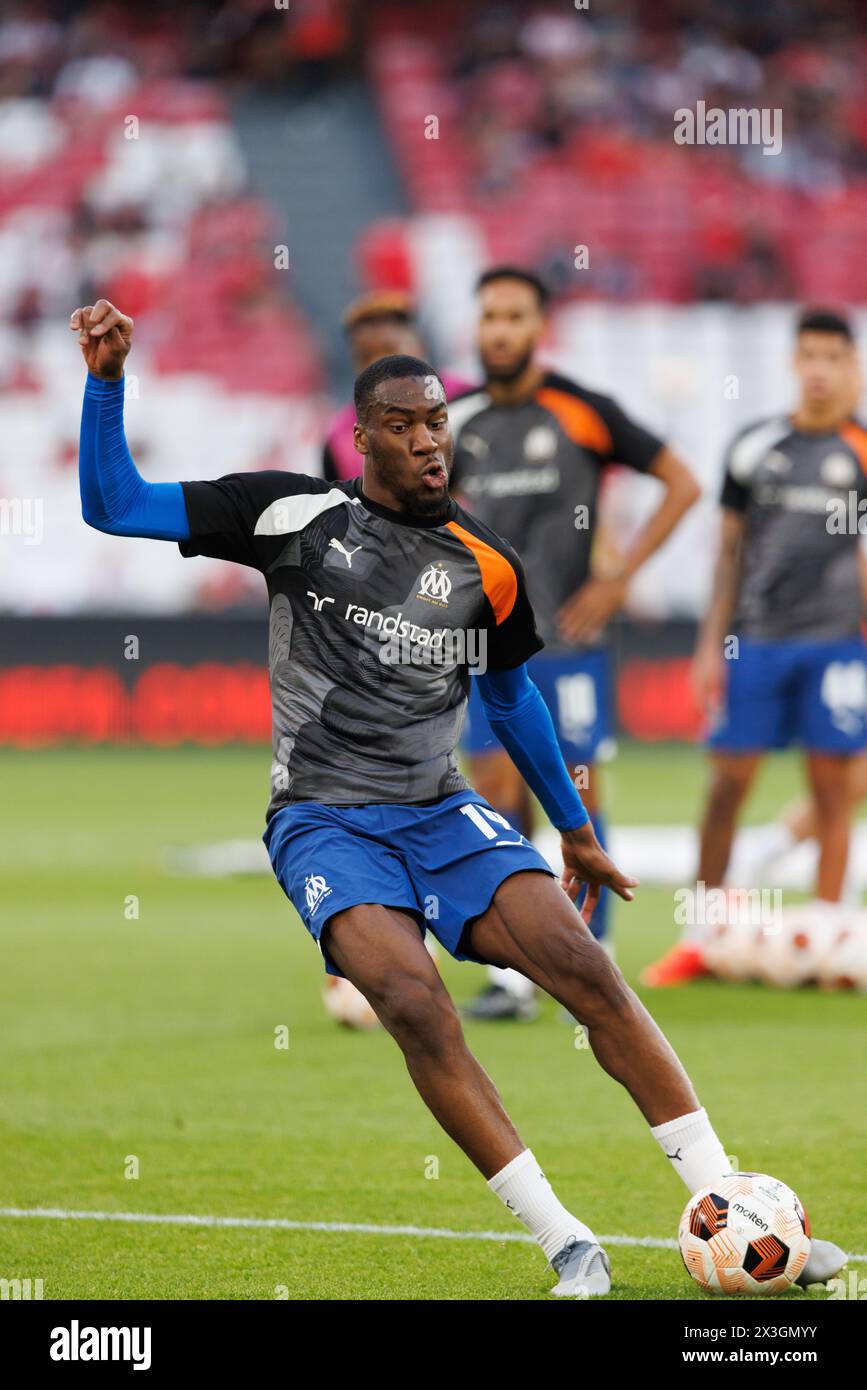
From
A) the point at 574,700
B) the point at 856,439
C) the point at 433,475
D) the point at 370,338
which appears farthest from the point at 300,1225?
the point at 856,439

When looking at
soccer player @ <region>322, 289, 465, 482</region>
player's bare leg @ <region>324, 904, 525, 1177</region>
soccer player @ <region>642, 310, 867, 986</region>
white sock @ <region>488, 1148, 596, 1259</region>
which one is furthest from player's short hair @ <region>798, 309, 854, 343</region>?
white sock @ <region>488, 1148, 596, 1259</region>

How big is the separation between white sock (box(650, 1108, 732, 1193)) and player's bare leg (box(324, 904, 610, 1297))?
0.30 m

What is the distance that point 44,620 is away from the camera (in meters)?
21.6

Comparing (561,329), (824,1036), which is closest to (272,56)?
(561,329)

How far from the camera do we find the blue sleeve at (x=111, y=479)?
4840mm

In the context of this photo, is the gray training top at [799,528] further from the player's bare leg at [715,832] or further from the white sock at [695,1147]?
the white sock at [695,1147]

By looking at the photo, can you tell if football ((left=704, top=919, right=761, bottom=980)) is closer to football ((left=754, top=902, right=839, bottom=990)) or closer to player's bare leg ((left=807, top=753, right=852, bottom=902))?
football ((left=754, top=902, right=839, bottom=990))

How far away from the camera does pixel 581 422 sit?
8875 mm

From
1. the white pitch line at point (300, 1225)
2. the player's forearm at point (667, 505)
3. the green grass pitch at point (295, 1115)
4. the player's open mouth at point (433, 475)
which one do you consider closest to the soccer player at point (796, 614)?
the green grass pitch at point (295, 1115)

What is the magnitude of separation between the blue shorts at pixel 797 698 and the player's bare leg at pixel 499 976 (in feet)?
4.35

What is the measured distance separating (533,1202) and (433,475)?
5.72 ft

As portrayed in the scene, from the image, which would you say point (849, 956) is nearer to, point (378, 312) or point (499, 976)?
point (499, 976)
